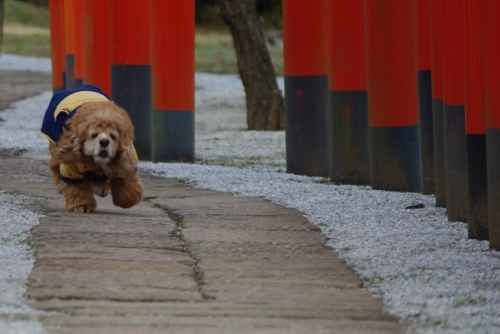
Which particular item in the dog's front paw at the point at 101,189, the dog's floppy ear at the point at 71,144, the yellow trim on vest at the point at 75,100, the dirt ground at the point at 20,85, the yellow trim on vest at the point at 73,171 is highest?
the dirt ground at the point at 20,85

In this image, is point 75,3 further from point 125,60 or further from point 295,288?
point 295,288

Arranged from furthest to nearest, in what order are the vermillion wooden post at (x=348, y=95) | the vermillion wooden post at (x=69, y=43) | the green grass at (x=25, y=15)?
1. the green grass at (x=25, y=15)
2. the vermillion wooden post at (x=69, y=43)
3. the vermillion wooden post at (x=348, y=95)

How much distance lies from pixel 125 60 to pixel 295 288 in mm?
6641

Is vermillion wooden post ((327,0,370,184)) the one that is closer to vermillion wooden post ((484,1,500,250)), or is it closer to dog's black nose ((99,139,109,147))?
dog's black nose ((99,139,109,147))

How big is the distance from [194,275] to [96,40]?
7.77 metres

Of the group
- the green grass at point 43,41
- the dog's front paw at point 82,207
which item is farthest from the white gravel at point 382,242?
the green grass at point 43,41

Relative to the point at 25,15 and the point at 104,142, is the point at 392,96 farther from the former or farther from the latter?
the point at 25,15

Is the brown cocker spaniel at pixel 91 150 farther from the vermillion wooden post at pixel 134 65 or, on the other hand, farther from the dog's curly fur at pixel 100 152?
the vermillion wooden post at pixel 134 65

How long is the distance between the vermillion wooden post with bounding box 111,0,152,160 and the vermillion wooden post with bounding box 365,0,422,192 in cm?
335

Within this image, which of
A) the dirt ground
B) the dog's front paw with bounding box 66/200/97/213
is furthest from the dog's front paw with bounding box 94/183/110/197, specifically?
the dirt ground

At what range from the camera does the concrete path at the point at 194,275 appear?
14.8 feet

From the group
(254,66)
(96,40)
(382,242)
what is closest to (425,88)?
(382,242)

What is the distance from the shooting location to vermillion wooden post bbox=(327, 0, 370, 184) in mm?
9617

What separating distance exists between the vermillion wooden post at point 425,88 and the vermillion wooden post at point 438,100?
1.79ft
